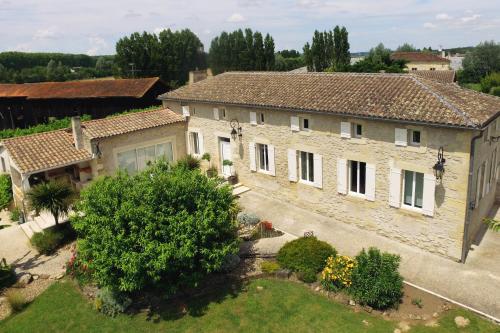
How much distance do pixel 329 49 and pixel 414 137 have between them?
46.9 m

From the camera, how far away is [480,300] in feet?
38.0

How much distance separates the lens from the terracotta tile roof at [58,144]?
1773 cm

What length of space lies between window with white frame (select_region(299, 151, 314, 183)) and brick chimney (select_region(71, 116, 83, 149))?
34.2 ft

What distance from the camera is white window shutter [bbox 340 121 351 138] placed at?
1543cm

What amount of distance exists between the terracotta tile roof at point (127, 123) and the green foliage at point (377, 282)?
13337mm

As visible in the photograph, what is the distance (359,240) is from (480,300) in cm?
462

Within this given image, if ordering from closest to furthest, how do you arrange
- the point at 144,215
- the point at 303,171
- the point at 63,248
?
the point at 144,215
the point at 63,248
the point at 303,171

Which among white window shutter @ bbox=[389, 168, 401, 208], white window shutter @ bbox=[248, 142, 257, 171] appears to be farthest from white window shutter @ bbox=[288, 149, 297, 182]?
white window shutter @ bbox=[389, 168, 401, 208]

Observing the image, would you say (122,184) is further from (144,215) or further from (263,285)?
(263,285)

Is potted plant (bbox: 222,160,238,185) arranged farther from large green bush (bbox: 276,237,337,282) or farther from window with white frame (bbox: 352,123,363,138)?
large green bush (bbox: 276,237,337,282)

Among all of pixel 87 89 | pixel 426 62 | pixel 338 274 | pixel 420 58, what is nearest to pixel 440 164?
pixel 338 274

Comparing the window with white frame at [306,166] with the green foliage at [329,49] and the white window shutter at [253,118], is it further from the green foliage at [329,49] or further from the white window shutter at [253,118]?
the green foliage at [329,49]

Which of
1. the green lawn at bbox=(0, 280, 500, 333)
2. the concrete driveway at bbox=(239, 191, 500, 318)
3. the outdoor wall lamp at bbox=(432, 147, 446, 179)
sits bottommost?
the green lawn at bbox=(0, 280, 500, 333)

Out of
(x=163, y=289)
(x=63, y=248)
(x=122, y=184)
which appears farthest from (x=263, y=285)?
(x=63, y=248)
